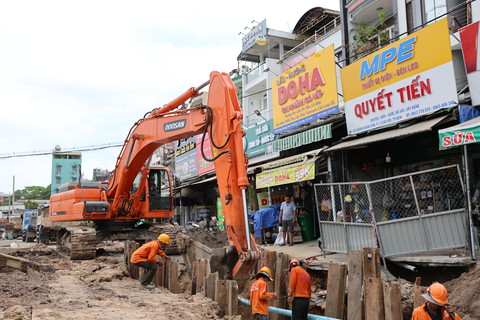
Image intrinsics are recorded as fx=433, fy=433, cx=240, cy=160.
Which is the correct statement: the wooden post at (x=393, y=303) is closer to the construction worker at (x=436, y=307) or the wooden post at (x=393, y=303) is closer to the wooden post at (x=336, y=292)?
the construction worker at (x=436, y=307)

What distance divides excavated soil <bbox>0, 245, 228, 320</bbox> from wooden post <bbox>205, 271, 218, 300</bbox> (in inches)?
5.9

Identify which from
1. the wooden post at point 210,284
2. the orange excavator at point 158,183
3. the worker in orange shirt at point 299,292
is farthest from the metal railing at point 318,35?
the worker in orange shirt at point 299,292

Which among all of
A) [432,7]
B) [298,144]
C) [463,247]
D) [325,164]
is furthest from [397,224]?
[432,7]

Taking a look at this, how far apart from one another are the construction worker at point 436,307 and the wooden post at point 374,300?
1.22 m

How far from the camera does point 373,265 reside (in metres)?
6.72

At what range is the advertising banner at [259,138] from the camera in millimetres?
17406

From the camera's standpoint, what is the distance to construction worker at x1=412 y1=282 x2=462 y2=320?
443 centimetres

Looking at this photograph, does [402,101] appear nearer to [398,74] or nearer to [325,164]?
[398,74]

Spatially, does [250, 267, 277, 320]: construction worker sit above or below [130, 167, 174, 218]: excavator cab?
below

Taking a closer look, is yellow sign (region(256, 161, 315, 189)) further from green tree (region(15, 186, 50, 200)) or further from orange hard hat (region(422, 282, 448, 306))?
green tree (region(15, 186, 50, 200))

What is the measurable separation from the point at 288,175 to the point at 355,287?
7.04 meters

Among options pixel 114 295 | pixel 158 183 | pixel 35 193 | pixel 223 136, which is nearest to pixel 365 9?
pixel 158 183

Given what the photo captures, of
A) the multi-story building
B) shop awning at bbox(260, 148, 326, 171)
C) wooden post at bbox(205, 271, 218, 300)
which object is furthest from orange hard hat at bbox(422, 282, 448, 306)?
the multi-story building

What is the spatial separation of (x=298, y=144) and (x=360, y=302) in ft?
28.5
